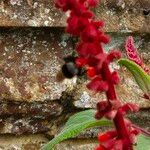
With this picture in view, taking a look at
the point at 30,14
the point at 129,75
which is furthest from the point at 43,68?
the point at 129,75

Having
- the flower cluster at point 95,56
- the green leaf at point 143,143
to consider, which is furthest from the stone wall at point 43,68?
the flower cluster at point 95,56

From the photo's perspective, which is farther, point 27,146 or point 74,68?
point 27,146

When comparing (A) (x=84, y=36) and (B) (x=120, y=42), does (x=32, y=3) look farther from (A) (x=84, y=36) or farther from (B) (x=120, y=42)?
(A) (x=84, y=36)

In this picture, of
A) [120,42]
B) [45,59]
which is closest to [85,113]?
[45,59]

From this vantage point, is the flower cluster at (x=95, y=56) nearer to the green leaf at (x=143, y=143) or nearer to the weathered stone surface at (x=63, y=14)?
the green leaf at (x=143, y=143)

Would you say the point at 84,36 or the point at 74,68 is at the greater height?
the point at 74,68

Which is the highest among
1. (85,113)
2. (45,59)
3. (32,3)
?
(32,3)

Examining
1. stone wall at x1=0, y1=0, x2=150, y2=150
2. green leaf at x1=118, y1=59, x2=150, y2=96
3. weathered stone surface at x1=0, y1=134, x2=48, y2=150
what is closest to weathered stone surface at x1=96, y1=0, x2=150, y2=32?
stone wall at x1=0, y1=0, x2=150, y2=150
